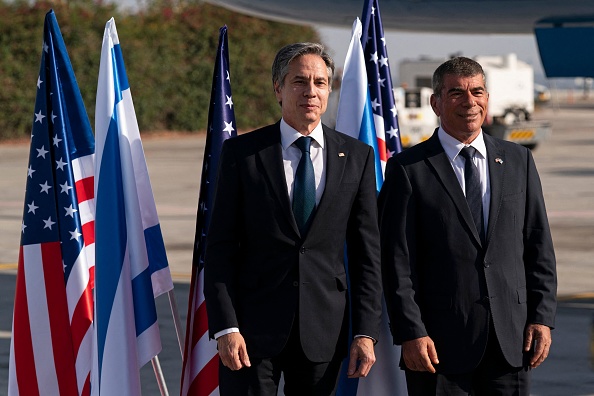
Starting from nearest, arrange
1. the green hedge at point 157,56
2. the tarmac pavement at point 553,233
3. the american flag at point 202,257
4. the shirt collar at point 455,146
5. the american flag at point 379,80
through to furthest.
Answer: the shirt collar at point 455,146
the american flag at point 202,257
the american flag at point 379,80
the tarmac pavement at point 553,233
the green hedge at point 157,56

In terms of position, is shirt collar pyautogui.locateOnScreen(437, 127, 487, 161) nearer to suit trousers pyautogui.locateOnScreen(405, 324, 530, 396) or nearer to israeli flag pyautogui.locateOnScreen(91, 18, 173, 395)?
suit trousers pyautogui.locateOnScreen(405, 324, 530, 396)

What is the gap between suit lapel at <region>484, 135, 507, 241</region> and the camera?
12.7 ft

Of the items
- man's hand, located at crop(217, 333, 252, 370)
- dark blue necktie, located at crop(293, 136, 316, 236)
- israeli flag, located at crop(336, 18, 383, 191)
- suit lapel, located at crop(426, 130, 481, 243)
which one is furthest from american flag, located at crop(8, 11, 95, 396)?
suit lapel, located at crop(426, 130, 481, 243)

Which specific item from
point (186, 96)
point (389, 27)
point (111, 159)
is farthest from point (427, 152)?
point (186, 96)

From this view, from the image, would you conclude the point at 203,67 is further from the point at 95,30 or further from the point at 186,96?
the point at 95,30

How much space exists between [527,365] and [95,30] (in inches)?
1093

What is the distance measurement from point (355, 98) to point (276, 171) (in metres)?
1.32

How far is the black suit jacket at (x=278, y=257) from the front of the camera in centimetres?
379

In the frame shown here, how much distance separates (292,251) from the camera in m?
3.79

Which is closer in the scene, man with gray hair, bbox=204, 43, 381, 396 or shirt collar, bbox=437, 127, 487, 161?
man with gray hair, bbox=204, 43, 381, 396

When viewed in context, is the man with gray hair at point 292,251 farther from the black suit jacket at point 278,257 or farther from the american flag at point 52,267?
the american flag at point 52,267

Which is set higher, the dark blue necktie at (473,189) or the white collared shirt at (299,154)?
the white collared shirt at (299,154)

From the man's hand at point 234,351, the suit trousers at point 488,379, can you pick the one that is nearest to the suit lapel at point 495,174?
the suit trousers at point 488,379

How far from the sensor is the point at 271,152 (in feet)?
12.6
